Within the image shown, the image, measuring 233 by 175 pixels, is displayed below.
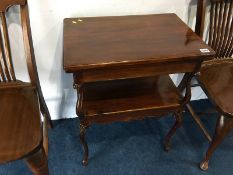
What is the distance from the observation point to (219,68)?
1408mm

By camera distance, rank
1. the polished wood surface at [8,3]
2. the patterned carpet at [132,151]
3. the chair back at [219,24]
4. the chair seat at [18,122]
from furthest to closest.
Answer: the patterned carpet at [132,151]
the chair back at [219,24]
the polished wood surface at [8,3]
the chair seat at [18,122]

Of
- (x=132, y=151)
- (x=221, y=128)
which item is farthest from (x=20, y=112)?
(x=221, y=128)

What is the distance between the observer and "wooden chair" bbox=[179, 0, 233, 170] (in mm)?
1227

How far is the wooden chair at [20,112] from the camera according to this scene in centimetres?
95

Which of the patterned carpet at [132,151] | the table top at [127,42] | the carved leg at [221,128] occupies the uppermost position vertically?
the table top at [127,42]

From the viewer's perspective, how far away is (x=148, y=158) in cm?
149

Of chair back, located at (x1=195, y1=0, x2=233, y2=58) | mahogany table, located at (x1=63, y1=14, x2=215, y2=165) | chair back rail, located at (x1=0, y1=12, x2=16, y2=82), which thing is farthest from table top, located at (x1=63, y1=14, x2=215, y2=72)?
chair back rail, located at (x1=0, y1=12, x2=16, y2=82)

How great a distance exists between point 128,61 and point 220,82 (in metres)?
0.61

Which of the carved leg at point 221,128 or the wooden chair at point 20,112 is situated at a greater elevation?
the wooden chair at point 20,112

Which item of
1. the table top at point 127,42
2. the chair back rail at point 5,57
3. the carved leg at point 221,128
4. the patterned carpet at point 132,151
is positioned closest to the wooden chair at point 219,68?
the carved leg at point 221,128

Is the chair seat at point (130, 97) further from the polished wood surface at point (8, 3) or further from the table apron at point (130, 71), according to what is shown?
the polished wood surface at point (8, 3)

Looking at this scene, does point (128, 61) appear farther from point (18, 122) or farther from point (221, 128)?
point (221, 128)

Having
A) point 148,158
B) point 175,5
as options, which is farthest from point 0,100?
point 175,5

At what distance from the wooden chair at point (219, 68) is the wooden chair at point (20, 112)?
32.2 inches
